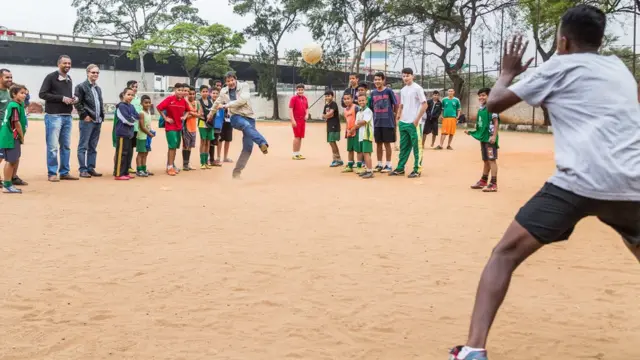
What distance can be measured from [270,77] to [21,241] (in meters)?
46.6

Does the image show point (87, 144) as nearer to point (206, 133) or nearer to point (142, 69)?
point (206, 133)

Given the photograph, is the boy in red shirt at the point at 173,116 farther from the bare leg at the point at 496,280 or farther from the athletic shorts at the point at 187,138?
the bare leg at the point at 496,280

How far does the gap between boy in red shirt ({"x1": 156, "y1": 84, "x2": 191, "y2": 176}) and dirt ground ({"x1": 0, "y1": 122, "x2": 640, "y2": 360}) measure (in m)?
2.85

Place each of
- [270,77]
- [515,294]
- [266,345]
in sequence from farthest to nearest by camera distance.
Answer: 1. [270,77]
2. [515,294]
3. [266,345]

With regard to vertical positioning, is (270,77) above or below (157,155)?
above

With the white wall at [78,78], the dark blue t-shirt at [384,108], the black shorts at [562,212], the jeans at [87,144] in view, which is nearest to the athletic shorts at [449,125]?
the dark blue t-shirt at [384,108]

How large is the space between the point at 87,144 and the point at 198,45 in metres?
41.5

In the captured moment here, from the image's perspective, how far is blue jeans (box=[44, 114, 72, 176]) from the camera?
35.3 feet

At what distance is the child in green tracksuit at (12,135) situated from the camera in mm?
9289

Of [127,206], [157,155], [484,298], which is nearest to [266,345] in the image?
[484,298]

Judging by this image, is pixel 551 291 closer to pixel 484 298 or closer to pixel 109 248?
pixel 484 298

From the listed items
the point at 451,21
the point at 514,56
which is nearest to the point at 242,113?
the point at 514,56

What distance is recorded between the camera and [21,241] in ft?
20.5

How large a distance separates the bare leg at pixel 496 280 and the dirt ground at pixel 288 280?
496 millimetres
